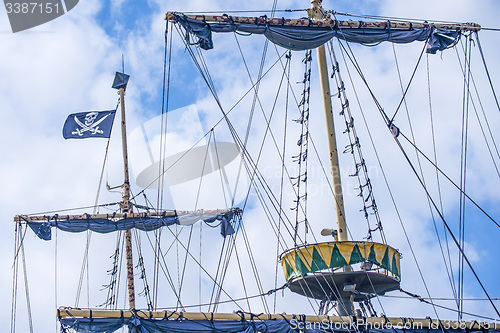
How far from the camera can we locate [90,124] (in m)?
33.3

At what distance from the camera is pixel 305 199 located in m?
25.9

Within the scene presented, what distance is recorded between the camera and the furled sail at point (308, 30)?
23406 millimetres

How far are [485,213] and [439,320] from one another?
3308 millimetres

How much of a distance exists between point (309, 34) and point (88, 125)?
42.3ft

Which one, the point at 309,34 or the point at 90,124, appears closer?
the point at 309,34

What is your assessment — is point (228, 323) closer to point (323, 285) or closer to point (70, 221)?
point (323, 285)

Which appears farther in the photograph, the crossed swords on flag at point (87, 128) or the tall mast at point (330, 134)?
the crossed swords on flag at point (87, 128)

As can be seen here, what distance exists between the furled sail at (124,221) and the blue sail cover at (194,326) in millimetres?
10376

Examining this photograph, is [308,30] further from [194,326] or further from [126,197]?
[126,197]

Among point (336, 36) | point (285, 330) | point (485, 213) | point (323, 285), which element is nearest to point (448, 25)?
point (336, 36)
